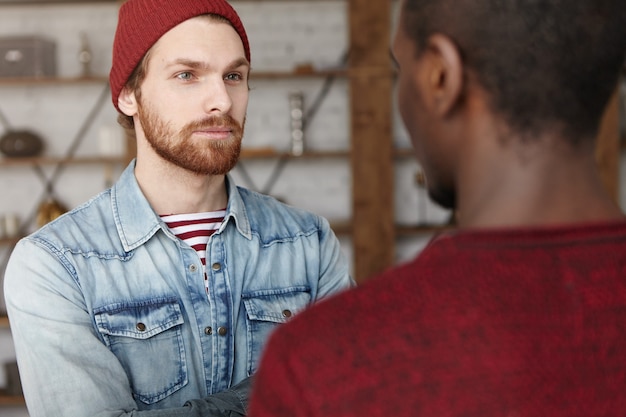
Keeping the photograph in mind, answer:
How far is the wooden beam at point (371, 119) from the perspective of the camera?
5.20 m

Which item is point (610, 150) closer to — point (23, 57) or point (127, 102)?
point (23, 57)

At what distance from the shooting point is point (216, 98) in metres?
1.80

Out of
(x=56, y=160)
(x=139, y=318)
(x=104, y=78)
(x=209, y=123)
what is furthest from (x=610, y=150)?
(x=139, y=318)

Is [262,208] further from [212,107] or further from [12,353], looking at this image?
[12,353]

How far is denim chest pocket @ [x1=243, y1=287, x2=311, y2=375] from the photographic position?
5.94 ft

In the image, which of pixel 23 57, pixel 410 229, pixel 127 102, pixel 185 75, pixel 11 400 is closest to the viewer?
pixel 185 75

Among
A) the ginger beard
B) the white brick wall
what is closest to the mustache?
the ginger beard

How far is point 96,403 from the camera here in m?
1.57

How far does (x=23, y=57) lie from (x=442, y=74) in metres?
4.79

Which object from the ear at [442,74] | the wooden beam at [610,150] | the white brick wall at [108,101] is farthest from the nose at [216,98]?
the wooden beam at [610,150]

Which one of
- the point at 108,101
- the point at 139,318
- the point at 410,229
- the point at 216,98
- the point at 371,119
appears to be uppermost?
the point at 216,98

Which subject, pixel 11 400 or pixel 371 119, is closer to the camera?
pixel 11 400

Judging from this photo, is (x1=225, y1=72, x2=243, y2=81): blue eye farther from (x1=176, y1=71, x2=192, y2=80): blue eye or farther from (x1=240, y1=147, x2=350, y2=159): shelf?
(x1=240, y1=147, x2=350, y2=159): shelf

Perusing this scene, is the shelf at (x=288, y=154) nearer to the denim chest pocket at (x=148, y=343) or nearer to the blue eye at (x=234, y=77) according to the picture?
the blue eye at (x=234, y=77)
